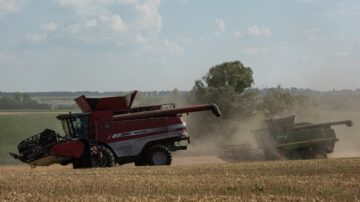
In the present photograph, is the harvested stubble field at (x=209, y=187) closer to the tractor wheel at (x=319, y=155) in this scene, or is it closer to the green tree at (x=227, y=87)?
the tractor wheel at (x=319, y=155)

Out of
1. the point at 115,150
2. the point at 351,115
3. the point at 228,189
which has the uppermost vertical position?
the point at 351,115

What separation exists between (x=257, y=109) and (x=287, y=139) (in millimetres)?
20172

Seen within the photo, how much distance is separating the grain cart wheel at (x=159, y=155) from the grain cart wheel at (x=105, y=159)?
1482 millimetres

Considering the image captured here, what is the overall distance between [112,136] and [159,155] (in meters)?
1.96

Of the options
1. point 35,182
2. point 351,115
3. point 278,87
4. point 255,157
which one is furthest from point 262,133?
point 351,115

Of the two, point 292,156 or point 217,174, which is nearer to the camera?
point 217,174

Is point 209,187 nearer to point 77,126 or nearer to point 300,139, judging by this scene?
point 77,126

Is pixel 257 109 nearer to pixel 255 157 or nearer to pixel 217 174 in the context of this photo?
pixel 255 157

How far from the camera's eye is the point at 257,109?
4966cm

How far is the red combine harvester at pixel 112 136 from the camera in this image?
22.3 meters

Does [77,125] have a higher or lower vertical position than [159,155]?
higher

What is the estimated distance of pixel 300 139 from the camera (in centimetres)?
2941

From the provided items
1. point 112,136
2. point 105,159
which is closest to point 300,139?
point 112,136

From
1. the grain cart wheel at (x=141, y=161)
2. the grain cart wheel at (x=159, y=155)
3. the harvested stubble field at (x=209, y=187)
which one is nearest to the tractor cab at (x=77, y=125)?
the grain cart wheel at (x=141, y=161)
